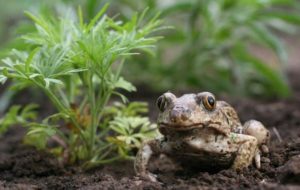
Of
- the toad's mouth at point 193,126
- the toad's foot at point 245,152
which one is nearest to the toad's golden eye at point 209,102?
the toad's mouth at point 193,126

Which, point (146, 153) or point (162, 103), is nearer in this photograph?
point (162, 103)

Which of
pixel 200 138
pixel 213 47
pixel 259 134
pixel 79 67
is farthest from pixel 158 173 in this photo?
pixel 213 47

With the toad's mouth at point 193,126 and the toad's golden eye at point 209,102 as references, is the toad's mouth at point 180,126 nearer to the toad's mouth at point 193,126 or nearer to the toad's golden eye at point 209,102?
the toad's mouth at point 193,126

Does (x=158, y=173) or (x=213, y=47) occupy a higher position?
(x=213, y=47)

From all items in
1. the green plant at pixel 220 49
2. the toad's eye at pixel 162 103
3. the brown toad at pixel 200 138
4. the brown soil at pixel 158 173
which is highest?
the green plant at pixel 220 49

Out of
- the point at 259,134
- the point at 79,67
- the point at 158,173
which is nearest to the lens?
the point at 79,67

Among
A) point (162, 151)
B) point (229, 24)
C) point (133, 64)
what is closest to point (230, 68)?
point (229, 24)

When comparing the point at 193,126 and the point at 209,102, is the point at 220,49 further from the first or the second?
the point at 193,126

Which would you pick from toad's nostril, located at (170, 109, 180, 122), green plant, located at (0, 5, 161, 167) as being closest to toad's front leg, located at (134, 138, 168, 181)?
green plant, located at (0, 5, 161, 167)
